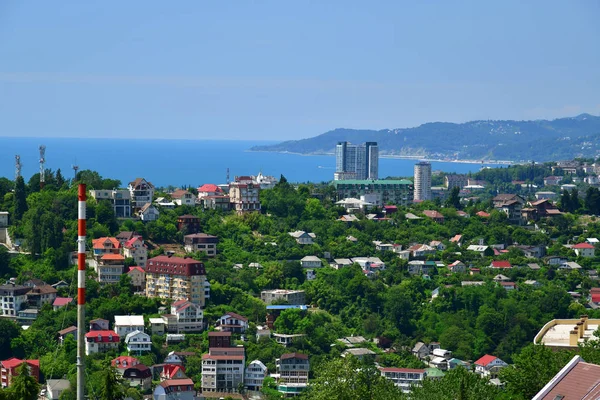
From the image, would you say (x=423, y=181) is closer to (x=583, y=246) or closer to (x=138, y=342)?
(x=583, y=246)

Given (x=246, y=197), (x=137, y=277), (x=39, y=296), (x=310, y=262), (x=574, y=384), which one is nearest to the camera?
(x=574, y=384)

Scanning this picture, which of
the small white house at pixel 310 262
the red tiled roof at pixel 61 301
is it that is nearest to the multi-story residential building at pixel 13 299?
the red tiled roof at pixel 61 301

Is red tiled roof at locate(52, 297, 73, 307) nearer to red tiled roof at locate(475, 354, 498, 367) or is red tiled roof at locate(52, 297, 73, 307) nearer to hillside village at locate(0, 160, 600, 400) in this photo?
hillside village at locate(0, 160, 600, 400)

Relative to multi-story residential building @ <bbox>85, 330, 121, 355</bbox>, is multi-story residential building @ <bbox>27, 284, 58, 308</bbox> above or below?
above

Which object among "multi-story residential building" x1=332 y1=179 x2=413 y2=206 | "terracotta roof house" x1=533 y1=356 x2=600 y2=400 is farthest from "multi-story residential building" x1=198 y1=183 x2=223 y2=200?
"terracotta roof house" x1=533 y1=356 x2=600 y2=400

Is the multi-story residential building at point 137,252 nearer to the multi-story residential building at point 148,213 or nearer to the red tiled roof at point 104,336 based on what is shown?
the multi-story residential building at point 148,213

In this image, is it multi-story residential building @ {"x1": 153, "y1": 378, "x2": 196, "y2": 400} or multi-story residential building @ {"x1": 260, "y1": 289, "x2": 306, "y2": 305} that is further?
multi-story residential building @ {"x1": 260, "y1": 289, "x2": 306, "y2": 305}

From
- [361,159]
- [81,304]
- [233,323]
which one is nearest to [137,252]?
[233,323]

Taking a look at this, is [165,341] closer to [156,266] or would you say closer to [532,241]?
[156,266]
